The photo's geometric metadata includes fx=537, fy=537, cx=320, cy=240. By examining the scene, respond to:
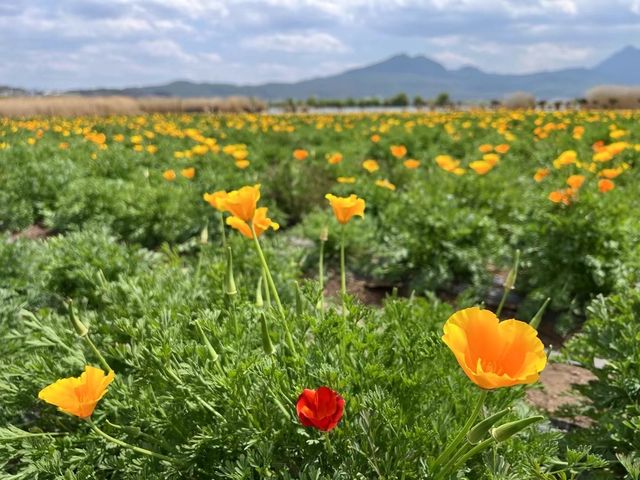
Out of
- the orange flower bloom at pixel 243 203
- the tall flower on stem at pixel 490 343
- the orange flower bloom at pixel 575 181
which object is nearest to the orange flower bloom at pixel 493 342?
the tall flower on stem at pixel 490 343

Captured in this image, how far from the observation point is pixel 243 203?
1889 millimetres

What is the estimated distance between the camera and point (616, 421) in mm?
1843

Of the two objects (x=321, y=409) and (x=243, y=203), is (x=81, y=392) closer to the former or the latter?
(x=321, y=409)

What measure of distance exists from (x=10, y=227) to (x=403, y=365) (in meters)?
5.89

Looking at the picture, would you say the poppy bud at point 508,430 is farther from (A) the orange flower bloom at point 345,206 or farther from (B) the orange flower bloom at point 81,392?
(A) the orange flower bloom at point 345,206

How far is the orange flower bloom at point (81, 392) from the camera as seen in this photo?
131cm

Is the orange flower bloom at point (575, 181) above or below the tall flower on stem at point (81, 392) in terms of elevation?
above

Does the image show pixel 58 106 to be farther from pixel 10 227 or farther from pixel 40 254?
pixel 40 254

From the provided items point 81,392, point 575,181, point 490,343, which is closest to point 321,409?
point 490,343

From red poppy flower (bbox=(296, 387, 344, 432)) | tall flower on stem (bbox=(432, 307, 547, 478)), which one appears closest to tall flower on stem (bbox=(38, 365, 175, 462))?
red poppy flower (bbox=(296, 387, 344, 432))

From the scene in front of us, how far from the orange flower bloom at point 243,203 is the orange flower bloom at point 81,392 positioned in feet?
2.40

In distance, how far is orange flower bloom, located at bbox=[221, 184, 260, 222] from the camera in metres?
1.87

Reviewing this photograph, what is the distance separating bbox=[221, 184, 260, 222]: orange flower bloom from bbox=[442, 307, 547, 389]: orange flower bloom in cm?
95

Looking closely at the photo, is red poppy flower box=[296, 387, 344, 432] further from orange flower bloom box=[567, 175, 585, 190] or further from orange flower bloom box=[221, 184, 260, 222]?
orange flower bloom box=[567, 175, 585, 190]
